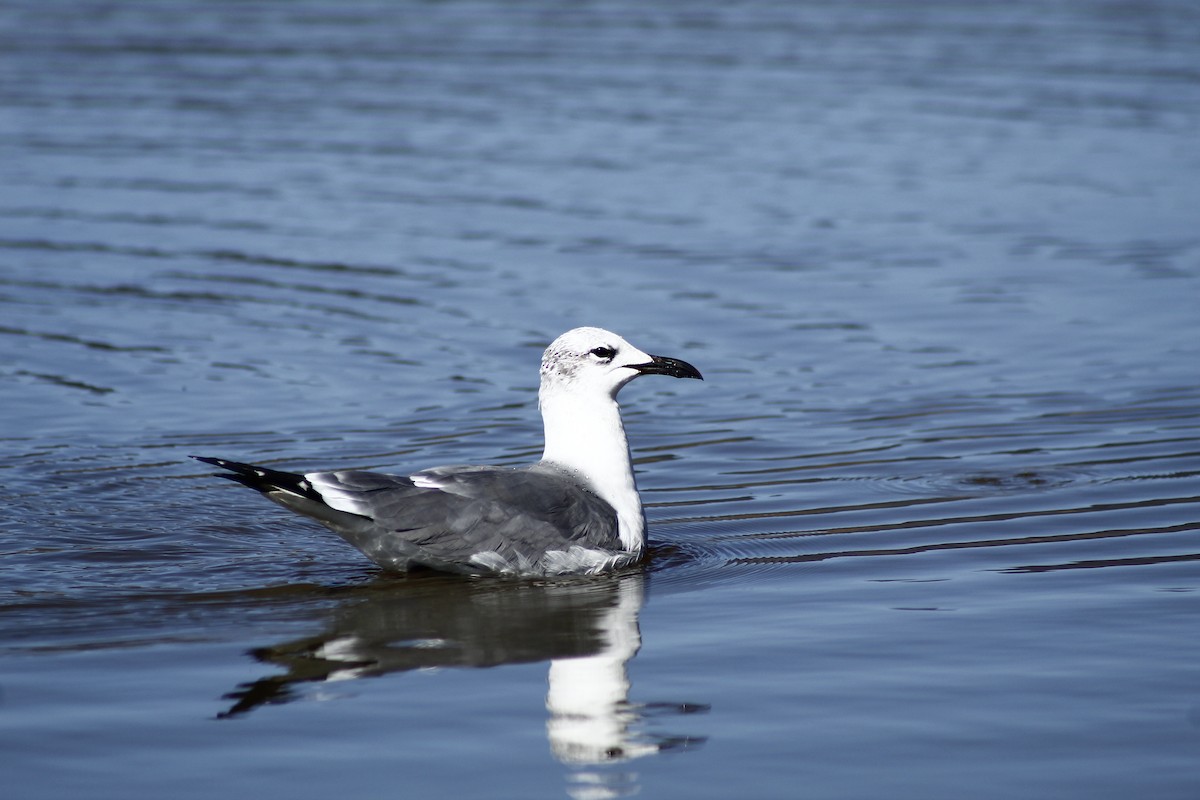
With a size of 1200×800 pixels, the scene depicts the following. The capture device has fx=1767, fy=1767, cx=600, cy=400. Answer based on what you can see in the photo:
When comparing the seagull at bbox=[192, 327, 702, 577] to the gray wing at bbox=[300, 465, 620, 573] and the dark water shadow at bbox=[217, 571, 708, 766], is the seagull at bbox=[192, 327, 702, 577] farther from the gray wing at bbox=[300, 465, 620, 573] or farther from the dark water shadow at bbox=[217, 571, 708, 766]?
the dark water shadow at bbox=[217, 571, 708, 766]

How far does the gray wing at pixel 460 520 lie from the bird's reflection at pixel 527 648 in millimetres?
145

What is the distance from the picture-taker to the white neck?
8.78 m

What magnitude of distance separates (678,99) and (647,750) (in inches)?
687

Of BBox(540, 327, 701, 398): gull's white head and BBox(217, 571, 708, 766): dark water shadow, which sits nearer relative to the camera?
BBox(217, 571, 708, 766): dark water shadow

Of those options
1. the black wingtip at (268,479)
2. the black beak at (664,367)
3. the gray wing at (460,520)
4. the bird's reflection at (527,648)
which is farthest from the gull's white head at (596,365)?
the black wingtip at (268,479)

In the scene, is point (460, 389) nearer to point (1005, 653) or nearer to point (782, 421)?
point (782, 421)

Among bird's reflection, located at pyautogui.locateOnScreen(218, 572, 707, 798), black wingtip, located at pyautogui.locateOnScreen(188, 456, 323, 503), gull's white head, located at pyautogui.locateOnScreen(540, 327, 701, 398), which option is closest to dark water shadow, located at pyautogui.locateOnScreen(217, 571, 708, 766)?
bird's reflection, located at pyautogui.locateOnScreen(218, 572, 707, 798)

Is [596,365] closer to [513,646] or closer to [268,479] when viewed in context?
[268,479]

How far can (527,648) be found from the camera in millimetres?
7188

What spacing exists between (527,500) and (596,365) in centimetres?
89

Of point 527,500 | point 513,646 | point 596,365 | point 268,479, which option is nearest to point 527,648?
point 513,646

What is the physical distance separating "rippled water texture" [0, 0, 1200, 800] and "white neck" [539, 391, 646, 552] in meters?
0.44

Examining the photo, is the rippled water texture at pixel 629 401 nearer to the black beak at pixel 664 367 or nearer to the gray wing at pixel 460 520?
the gray wing at pixel 460 520

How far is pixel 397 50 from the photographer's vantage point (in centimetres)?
2611
